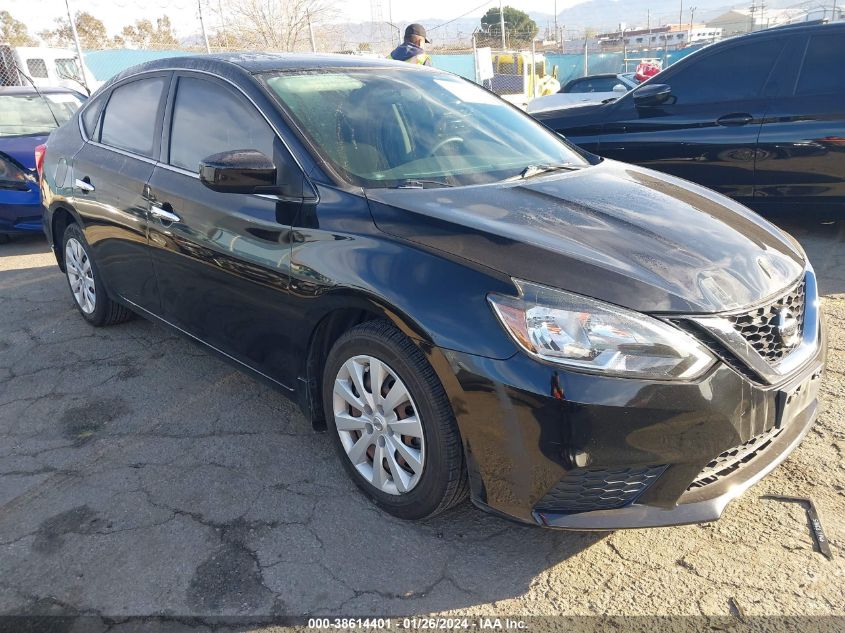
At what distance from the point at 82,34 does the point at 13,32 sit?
6310mm

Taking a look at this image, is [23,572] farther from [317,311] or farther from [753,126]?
[753,126]

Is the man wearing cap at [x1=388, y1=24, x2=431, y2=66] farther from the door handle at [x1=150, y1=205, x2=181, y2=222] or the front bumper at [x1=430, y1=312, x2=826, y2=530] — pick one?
the front bumper at [x1=430, y1=312, x2=826, y2=530]

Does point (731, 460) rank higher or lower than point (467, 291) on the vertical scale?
lower

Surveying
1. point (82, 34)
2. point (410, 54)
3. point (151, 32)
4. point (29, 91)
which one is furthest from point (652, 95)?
point (151, 32)

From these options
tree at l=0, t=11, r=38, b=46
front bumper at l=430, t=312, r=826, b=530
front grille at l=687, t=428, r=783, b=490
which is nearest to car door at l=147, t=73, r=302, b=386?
front bumper at l=430, t=312, r=826, b=530

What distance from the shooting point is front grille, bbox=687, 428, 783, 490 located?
2.14m

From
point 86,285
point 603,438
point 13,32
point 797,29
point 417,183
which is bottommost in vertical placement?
point 86,285

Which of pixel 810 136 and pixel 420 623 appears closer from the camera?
pixel 420 623

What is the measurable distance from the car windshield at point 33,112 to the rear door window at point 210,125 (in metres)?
5.25

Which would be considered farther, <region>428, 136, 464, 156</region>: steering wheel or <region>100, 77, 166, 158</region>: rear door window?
<region>100, 77, 166, 158</region>: rear door window

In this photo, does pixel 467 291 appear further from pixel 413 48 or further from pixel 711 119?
pixel 413 48

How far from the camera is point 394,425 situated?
2.40 meters

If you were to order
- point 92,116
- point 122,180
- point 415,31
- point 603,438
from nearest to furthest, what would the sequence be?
point 603,438
point 122,180
point 92,116
point 415,31

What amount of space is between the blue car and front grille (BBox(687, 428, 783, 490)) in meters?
6.64
